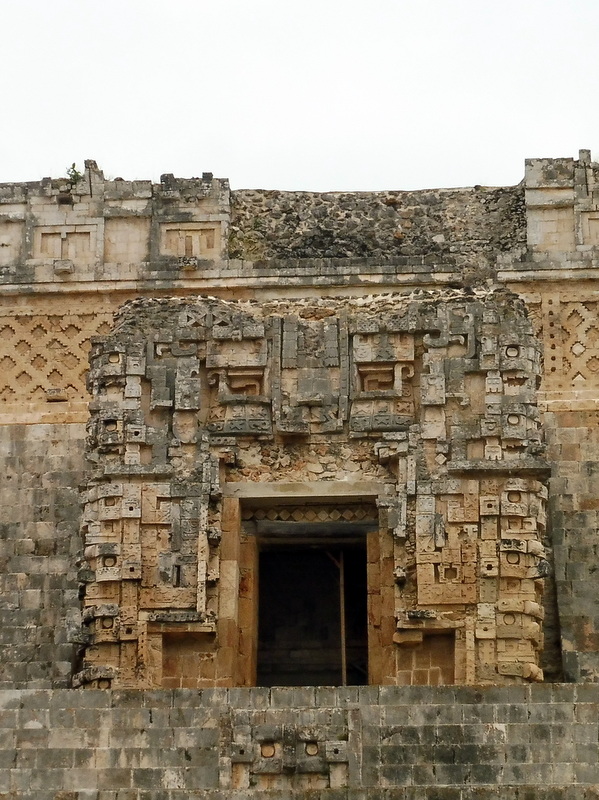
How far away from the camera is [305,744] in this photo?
16.5m

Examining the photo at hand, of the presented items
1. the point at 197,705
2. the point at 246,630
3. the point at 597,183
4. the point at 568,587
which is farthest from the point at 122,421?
the point at 597,183

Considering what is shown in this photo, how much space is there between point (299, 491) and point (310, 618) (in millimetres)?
2944

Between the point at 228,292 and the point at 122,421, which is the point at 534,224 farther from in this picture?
the point at 122,421

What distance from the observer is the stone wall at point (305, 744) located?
16203 mm

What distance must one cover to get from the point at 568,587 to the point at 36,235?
7935 millimetres

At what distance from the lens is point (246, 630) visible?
64.1ft

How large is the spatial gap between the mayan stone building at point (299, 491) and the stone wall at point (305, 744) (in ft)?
0.08

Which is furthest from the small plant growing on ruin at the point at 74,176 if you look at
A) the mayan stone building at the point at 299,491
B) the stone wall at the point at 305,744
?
the stone wall at the point at 305,744

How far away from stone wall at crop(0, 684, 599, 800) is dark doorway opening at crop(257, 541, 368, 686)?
446 cm

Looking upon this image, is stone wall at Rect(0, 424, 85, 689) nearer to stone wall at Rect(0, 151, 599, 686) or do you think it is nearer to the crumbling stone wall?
stone wall at Rect(0, 151, 599, 686)

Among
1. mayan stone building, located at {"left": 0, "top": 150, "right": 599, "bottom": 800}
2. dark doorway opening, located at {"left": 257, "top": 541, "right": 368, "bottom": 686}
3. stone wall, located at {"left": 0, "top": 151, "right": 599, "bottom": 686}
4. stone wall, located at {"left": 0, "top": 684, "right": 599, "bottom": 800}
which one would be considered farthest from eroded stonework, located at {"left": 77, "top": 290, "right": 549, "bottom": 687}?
stone wall, located at {"left": 0, "top": 151, "right": 599, "bottom": 686}

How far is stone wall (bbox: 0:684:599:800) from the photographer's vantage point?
638 inches

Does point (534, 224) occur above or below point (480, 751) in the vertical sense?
above

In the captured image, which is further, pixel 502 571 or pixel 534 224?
pixel 534 224
